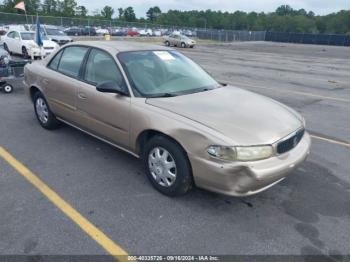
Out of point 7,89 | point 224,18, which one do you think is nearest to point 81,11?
point 224,18

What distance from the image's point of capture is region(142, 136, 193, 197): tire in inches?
130

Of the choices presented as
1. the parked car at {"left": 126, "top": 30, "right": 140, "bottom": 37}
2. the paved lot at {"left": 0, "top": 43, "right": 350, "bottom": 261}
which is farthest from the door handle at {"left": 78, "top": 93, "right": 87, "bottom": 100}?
the parked car at {"left": 126, "top": 30, "right": 140, "bottom": 37}

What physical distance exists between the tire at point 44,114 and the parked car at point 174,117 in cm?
19

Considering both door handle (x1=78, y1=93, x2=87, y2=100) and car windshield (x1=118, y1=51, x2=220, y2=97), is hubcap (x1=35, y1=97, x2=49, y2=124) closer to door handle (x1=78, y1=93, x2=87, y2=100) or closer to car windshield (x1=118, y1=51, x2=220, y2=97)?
door handle (x1=78, y1=93, x2=87, y2=100)

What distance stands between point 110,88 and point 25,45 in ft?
46.4

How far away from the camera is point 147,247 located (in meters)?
2.81

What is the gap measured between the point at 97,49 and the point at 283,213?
311 centimetres

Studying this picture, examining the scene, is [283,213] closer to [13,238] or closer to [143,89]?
[143,89]

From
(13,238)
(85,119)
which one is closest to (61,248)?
(13,238)

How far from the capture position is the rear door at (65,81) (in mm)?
4594

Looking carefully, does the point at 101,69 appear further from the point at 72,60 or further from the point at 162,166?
the point at 162,166

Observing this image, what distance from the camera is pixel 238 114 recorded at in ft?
11.4

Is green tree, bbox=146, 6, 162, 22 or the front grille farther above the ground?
green tree, bbox=146, 6, 162, 22

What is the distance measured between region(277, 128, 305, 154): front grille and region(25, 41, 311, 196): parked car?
11 mm
